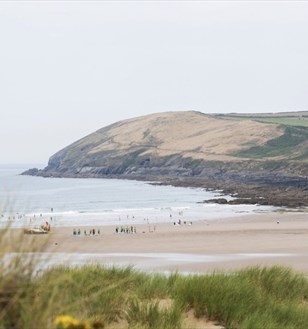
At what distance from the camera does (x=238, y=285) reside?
8336mm

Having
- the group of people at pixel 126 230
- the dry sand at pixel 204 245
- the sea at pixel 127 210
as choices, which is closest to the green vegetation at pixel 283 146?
the sea at pixel 127 210

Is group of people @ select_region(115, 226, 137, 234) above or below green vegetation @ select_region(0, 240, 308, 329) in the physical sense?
below

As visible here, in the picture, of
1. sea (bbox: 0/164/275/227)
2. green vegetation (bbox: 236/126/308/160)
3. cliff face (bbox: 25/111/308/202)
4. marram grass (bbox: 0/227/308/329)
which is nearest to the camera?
marram grass (bbox: 0/227/308/329)

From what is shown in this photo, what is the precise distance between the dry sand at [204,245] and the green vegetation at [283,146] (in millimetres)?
78271

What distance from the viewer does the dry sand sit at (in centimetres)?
2352

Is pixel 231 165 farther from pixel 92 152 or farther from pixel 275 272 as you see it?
pixel 275 272

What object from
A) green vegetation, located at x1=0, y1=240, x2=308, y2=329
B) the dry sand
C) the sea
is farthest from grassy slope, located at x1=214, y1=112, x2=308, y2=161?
green vegetation, located at x1=0, y1=240, x2=308, y2=329

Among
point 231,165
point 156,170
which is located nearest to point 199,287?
point 231,165

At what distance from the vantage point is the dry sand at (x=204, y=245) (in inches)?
926

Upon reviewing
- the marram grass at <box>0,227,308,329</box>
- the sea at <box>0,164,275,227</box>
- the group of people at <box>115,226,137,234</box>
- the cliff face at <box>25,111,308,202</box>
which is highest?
the cliff face at <box>25,111,308,202</box>

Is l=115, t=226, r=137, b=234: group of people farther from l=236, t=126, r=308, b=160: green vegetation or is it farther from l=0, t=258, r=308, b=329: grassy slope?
l=236, t=126, r=308, b=160: green vegetation

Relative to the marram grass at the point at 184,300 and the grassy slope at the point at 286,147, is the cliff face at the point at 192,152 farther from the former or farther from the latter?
the marram grass at the point at 184,300

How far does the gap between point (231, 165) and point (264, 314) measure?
361ft

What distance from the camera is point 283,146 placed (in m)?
127
